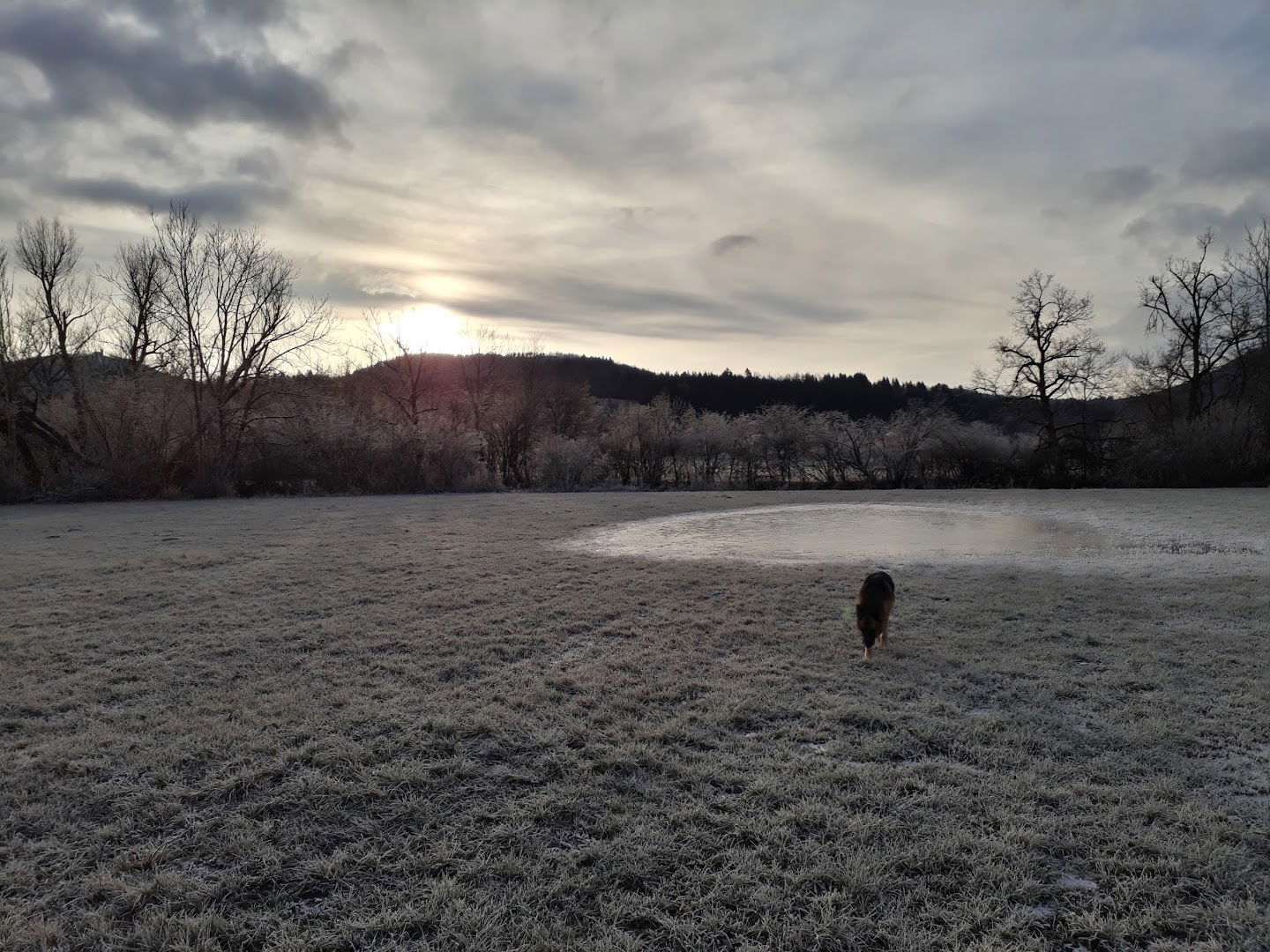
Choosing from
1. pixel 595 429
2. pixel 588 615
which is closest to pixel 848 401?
pixel 595 429

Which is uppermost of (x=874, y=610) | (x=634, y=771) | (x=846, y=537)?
(x=874, y=610)

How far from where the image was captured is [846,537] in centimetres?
1235

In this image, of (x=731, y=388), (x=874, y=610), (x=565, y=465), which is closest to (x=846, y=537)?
(x=874, y=610)

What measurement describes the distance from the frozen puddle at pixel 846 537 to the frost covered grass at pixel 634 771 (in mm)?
3057

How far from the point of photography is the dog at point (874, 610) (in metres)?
5.18

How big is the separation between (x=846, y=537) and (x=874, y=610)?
7.39m

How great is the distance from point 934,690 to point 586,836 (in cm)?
278

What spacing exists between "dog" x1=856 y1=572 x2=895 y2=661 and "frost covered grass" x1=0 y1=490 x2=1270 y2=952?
0.59ft

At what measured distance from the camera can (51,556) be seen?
391 inches

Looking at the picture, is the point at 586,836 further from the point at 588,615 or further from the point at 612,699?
the point at 588,615

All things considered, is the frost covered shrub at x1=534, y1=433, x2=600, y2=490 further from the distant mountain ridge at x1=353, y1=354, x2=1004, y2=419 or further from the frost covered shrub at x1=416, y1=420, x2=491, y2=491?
the distant mountain ridge at x1=353, y1=354, x2=1004, y2=419

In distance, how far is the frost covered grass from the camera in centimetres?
241

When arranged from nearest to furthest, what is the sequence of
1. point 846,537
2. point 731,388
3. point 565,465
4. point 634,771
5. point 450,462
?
1. point 634,771
2. point 846,537
3. point 450,462
4. point 565,465
5. point 731,388

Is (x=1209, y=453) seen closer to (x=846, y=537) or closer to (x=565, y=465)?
(x=846, y=537)
